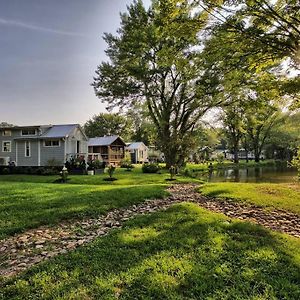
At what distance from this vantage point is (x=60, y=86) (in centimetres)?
2003

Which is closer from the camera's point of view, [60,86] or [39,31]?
[39,31]

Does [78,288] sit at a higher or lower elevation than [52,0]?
lower

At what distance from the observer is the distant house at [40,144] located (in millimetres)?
28406

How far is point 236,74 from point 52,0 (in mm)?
7506

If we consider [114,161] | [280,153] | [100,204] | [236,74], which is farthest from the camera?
[280,153]

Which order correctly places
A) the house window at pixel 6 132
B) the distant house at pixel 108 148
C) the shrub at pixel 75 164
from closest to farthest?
the shrub at pixel 75 164, the house window at pixel 6 132, the distant house at pixel 108 148

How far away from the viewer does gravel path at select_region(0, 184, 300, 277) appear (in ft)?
15.5

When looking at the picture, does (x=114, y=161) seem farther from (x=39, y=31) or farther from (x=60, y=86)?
(x=39, y=31)

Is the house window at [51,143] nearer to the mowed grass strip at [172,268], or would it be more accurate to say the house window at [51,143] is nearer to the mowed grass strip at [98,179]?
the mowed grass strip at [98,179]

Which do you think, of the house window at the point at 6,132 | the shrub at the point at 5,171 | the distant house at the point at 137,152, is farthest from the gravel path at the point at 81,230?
the distant house at the point at 137,152

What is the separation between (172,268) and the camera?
4.22 meters

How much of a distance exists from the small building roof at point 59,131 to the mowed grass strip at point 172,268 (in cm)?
2388

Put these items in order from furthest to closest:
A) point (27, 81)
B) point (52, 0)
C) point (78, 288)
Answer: point (27, 81)
point (52, 0)
point (78, 288)

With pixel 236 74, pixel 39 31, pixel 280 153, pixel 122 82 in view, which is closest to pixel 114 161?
pixel 122 82
